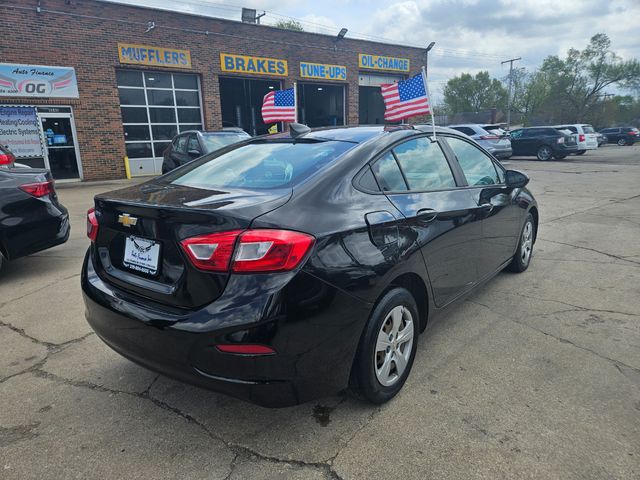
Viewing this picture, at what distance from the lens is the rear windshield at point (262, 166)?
2.48 m

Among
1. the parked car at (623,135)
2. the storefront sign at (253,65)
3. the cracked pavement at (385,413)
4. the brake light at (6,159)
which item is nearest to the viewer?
the cracked pavement at (385,413)

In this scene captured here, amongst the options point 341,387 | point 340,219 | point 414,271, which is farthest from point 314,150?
point 341,387

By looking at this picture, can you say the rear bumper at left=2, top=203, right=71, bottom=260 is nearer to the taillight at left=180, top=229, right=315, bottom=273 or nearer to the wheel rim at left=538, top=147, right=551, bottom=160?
the taillight at left=180, top=229, right=315, bottom=273

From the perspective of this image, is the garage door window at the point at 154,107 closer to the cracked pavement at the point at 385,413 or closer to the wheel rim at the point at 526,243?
the cracked pavement at the point at 385,413

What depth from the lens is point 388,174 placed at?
2719 mm

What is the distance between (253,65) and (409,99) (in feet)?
49.5

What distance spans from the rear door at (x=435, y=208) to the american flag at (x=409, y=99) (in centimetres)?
218

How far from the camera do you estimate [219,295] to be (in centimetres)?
193

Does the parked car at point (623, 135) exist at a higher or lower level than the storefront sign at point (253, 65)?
lower

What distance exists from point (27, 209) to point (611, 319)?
228 inches

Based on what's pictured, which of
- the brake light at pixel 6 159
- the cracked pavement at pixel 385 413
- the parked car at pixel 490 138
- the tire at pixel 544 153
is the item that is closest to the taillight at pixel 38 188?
the brake light at pixel 6 159

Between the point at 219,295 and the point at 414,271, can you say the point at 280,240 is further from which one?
the point at 414,271

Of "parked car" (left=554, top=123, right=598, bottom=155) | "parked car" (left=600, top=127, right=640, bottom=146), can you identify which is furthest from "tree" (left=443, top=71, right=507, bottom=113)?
"parked car" (left=554, top=123, right=598, bottom=155)

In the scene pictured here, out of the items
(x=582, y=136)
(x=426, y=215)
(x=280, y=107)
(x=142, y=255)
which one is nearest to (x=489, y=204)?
(x=426, y=215)
